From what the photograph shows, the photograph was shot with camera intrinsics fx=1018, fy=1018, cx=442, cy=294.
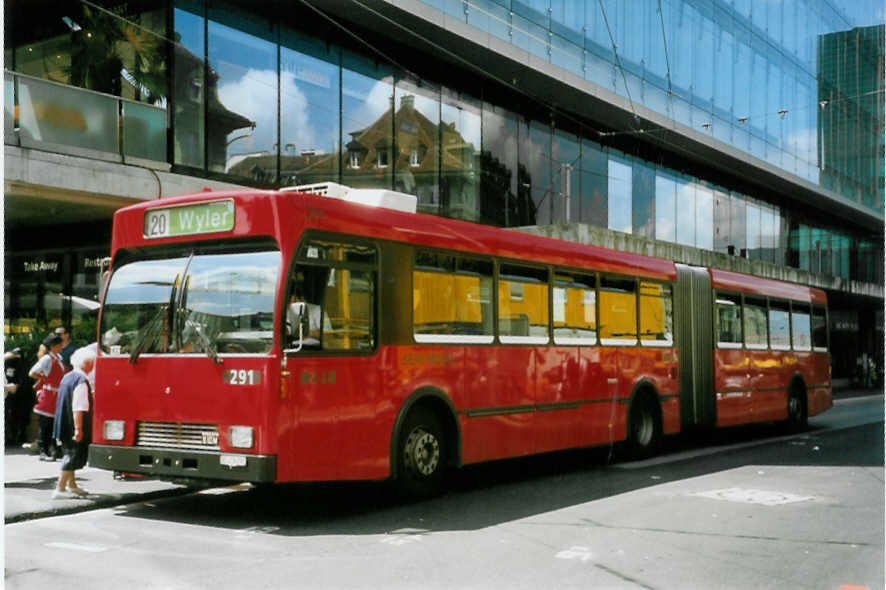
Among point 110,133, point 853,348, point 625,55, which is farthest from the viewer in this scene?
point 853,348

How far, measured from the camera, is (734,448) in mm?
17469

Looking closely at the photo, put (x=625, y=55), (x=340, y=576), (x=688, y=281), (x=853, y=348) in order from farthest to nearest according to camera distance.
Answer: (x=853, y=348), (x=625, y=55), (x=688, y=281), (x=340, y=576)

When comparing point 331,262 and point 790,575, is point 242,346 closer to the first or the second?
point 331,262

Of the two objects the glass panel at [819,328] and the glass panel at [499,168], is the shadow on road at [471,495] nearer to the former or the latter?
the glass panel at [819,328]

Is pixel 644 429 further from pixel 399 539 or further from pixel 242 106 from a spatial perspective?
Answer: pixel 242 106

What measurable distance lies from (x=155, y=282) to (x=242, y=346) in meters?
1.31

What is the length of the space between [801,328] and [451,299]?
12778 millimetres

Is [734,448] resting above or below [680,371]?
below

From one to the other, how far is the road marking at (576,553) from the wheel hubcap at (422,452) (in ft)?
9.05

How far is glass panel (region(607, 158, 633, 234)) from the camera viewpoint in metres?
31.2

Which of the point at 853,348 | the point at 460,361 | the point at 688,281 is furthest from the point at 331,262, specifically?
the point at 853,348

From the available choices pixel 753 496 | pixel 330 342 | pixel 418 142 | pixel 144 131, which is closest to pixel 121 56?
pixel 144 131

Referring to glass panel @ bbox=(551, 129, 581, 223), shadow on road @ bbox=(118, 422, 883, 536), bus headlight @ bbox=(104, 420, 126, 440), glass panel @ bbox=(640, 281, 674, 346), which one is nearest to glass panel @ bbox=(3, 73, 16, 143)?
bus headlight @ bbox=(104, 420, 126, 440)

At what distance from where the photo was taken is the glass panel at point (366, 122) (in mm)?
21000
